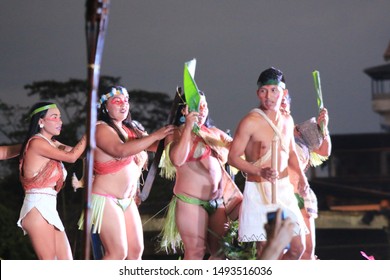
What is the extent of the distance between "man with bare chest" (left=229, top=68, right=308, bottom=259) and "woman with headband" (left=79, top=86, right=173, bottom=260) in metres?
0.50

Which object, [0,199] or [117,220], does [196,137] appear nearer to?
[117,220]

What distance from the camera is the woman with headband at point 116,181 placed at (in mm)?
5047

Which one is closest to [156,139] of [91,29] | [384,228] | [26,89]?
[91,29]

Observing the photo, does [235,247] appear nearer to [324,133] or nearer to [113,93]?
[324,133]

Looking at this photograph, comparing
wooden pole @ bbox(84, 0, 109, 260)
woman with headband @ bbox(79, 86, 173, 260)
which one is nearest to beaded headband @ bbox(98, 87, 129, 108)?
woman with headband @ bbox(79, 86, 173, 260)

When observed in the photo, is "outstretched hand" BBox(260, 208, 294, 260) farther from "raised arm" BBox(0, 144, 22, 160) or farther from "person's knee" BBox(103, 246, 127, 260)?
"raised arm" BBox(0, 144, 22, 160)

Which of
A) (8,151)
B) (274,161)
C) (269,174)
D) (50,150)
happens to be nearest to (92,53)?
(274,161)

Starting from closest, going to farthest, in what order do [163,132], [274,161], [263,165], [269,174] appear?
[274,161], [269,174], [263,165], [163,132]

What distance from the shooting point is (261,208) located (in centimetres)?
478

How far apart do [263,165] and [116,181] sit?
81 cm

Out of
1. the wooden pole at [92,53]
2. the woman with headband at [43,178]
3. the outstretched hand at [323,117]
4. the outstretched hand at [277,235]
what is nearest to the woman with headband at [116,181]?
the woman with headband at [43,178]

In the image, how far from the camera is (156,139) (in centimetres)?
495

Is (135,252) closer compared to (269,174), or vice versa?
(269,174)

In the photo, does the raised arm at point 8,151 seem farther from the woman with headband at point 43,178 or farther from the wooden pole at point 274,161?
the wooden pole at point 274,161
